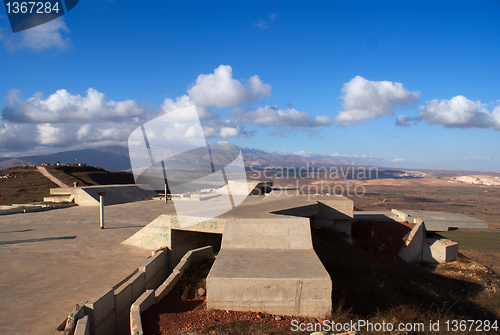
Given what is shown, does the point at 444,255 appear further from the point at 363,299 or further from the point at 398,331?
the point at 398,331

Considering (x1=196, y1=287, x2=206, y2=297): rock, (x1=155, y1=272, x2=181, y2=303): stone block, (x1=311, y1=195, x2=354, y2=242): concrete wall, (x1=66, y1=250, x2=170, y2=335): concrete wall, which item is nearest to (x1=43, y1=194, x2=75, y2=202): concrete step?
(x1=311, y1=195, x2=354, y2=242): concrete wall

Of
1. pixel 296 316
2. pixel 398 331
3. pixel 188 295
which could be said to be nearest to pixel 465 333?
pixel 398 331

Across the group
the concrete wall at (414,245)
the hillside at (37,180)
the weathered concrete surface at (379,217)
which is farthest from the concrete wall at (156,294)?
the hillside at (37,180)

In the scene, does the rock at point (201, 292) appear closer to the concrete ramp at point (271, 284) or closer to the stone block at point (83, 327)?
the concrete ramp at point (271, 284)

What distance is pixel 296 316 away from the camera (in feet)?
16.0

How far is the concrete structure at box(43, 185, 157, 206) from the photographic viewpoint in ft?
63.2

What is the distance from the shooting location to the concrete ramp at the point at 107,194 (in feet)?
63.1

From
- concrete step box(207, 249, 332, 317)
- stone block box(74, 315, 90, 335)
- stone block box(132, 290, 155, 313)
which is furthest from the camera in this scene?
stone block box(132, 290, 155, 313)

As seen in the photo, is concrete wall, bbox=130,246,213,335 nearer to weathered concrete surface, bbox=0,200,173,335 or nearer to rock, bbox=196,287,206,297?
rock, bbox=196,287,206,297

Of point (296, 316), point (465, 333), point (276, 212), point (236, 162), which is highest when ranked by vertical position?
point (236, 162)

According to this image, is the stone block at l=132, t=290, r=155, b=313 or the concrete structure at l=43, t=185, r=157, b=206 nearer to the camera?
the stone block at l=132, t=290, r=155, b=313

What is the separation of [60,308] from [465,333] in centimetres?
621

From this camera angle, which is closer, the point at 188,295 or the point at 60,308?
the point at 60,308

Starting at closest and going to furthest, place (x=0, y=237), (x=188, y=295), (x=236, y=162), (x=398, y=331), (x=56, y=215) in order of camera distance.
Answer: (x=398, y=331)
(x=188, y=295)
(x=0, y=237)
(x=236, y=162)
(x=56, y=215)
